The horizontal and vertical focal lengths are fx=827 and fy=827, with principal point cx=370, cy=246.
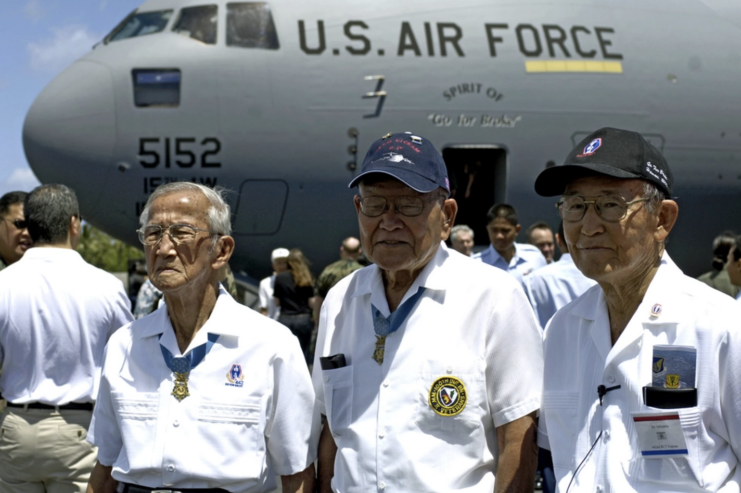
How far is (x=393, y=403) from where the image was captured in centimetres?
250

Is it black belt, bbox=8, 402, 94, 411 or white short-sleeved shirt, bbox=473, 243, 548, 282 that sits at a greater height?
white short-sleeved shirt, bbox=473, 243, 548, 282

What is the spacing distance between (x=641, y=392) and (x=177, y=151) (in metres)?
7.53

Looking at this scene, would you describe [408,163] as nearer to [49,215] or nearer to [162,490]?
[162,490]

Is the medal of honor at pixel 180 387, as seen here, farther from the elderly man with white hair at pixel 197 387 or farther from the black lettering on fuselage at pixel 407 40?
the black lettering on fuselage at pixel 407 40

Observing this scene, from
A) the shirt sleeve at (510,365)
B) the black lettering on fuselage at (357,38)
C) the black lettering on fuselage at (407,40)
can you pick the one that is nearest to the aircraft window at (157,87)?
the black lettering on fuselage at (357,38)

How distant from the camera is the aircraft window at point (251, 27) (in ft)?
30.0

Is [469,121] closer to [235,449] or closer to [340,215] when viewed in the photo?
[340,215]

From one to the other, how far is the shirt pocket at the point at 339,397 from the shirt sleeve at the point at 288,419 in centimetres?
10

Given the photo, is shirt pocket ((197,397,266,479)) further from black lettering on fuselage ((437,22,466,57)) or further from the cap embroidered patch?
black lettering on fuselage ((437,22,466,57))

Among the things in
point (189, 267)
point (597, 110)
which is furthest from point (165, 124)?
point (189, 267)

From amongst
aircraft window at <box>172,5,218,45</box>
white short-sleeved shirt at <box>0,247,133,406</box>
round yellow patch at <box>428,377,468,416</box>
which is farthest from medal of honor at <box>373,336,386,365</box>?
aircraft window at <box>172,5,218,45</box>

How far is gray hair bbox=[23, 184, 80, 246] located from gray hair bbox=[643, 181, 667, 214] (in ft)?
8.84

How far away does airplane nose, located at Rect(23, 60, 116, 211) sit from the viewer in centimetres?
888

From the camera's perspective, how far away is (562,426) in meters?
2.33
